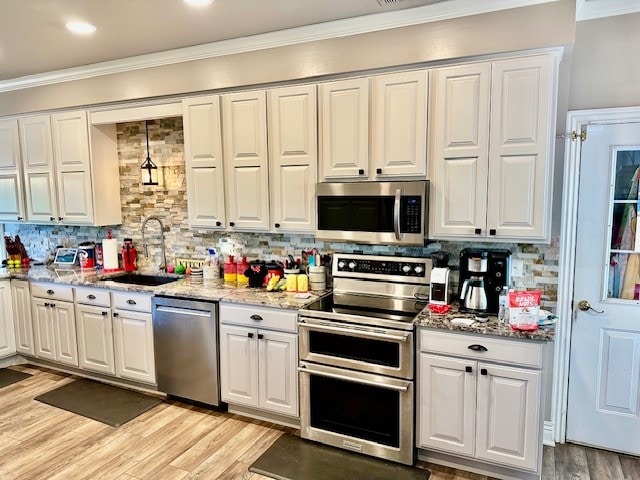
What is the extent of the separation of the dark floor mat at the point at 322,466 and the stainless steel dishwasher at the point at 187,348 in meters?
0.73

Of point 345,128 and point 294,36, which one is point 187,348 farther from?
point 294,36

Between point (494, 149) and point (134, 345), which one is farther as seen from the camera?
point (134, 345)

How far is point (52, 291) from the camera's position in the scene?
399 centimetres

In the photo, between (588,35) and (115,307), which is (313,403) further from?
(588,35)

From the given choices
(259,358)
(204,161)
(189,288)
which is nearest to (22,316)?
(189,288)

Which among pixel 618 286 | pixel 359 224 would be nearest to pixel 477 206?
pixel 359 224

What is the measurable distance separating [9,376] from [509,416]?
169 inches

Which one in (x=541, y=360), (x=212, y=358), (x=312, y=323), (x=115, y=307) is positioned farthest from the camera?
(x=115, y=307)

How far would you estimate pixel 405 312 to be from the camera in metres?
2.81

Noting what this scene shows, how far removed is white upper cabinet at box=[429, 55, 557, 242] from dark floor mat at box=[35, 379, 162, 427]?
2.63 meters

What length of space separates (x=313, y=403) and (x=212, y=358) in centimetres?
84

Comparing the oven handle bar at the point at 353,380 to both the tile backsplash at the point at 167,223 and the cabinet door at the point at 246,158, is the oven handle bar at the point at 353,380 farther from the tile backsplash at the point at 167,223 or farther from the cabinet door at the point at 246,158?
the cabinet door at the point at 246,158

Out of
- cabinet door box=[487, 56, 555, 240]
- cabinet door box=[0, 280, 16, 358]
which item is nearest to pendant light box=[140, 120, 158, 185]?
cabinet door box=[0, 280, 16, 358]

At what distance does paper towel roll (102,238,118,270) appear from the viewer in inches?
165
